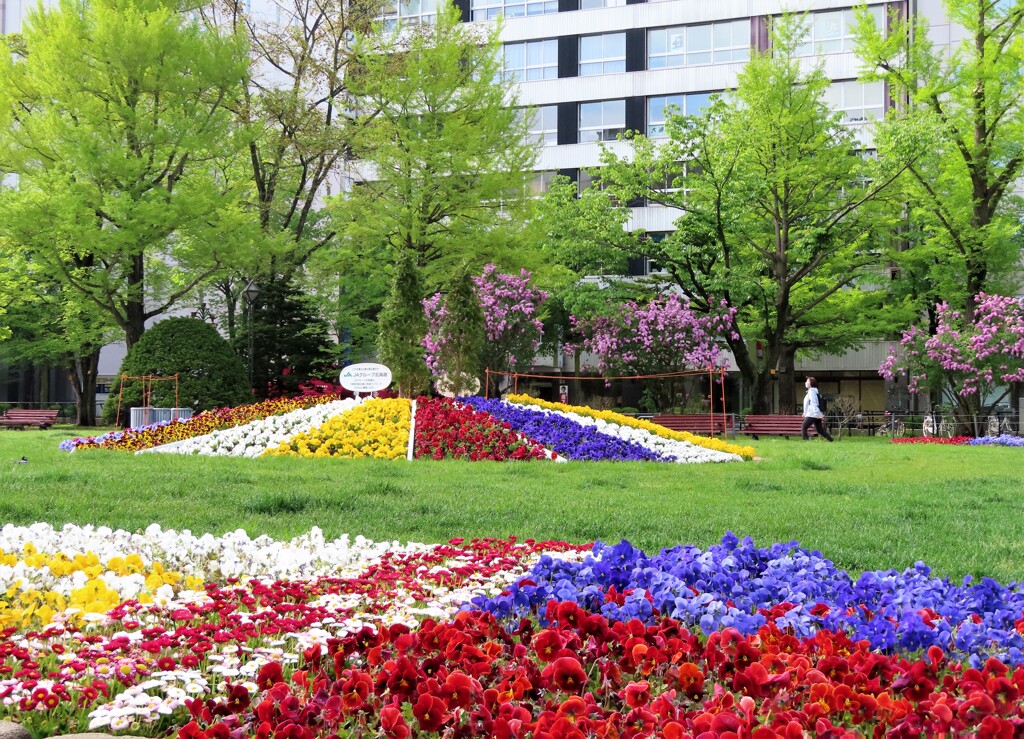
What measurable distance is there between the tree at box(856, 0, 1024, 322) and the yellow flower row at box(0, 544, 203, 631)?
78.0 feet

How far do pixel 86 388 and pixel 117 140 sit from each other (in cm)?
1226

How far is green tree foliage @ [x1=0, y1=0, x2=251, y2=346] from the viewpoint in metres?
20.9

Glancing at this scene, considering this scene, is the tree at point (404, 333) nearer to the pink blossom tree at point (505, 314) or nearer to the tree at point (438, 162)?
the tree at point (438, 162)

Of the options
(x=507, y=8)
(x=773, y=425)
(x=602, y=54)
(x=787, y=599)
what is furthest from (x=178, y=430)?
(x=507, y=8)

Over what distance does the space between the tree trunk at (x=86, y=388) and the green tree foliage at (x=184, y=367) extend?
9.78 metres

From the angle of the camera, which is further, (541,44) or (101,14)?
(541,44)

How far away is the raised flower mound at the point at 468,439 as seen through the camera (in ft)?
41.8

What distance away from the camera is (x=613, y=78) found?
39.0m

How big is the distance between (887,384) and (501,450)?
28.3m

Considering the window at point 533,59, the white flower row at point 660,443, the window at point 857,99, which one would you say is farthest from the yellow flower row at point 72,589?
the window at point 533,59

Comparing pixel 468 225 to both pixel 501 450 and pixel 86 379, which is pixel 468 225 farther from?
pixel 86 379

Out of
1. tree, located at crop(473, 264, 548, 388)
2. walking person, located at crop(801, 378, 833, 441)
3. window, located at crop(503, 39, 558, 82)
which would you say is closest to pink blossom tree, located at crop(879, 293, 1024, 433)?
walking person, located at crop(801, 378, 833, 441)

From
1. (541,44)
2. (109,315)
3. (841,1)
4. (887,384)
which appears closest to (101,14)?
(109,315)

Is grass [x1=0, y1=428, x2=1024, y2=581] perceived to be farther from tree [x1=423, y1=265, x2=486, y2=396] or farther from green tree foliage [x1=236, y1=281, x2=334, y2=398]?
green tree foliage [x1=236, y1=281, x2=334, y2=398]
